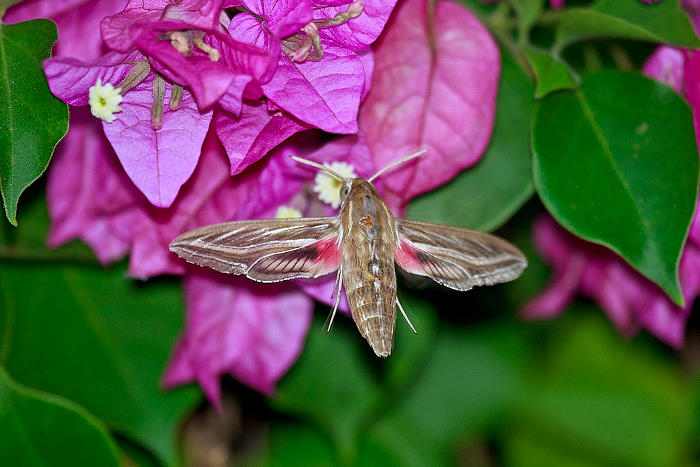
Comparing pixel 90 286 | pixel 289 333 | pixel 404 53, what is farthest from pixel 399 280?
pixel 90 286

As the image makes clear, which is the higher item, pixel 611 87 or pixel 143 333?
pixel 611 87

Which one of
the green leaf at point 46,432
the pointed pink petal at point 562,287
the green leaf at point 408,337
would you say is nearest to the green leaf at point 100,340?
the green leaf at point 46,432

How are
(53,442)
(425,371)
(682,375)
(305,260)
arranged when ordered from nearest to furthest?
(305,260)
(53,442)
(425,371)
(682,375)

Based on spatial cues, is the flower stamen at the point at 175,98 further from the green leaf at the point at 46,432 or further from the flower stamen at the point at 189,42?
the green leaf at the point at 46,432

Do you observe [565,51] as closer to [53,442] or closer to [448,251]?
[448,251]

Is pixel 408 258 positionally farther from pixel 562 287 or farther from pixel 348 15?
pixel 562 287

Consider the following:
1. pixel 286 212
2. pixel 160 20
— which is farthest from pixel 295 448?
pixel 160 20
